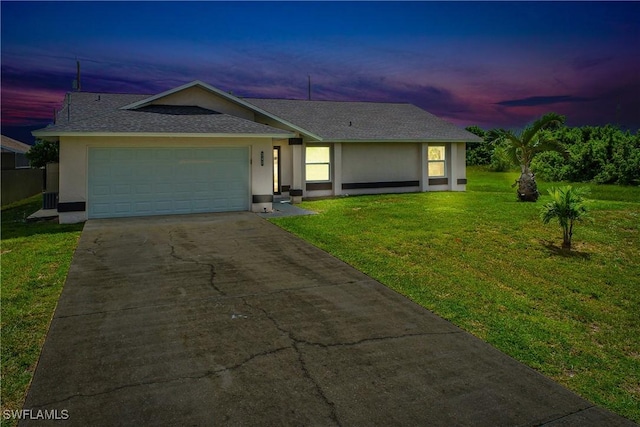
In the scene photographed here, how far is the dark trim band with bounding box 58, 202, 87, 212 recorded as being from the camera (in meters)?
14.2

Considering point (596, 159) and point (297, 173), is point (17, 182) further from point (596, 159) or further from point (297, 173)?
point (596, 159)

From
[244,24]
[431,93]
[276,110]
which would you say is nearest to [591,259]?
[276,110]

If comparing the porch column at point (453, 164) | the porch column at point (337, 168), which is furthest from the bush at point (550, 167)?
the porch column at point (337, 168)

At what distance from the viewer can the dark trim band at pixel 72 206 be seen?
1417 centimetres

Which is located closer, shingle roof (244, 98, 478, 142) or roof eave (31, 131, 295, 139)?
roof eave (31, 131, 295, 139)

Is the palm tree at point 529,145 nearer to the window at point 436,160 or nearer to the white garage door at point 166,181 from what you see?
the window at point 436,160

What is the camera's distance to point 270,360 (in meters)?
4.65

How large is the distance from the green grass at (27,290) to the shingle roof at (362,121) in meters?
13.0

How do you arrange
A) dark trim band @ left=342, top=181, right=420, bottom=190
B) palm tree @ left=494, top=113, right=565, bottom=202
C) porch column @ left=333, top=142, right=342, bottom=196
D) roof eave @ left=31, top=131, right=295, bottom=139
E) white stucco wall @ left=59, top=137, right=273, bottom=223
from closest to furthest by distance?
roof eave @ left=31, top=131, right=295, bottom=139 < white stucco wall @ left=59, top=137, right=273, bottom=223 < palm tree @ left=494, top=113, right=565, bottom=202 < porch column @ left=333, top=142, right=342, bottom=196 < dark trim band @ left=342, top=181, right=420, bottom=190

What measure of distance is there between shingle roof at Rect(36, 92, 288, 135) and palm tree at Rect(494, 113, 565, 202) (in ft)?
32.7

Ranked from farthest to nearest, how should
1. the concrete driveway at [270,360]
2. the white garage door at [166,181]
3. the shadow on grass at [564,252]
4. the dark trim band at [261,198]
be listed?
the dark trim band at [261,198], the white garage door at [166,181], the shadow on grass at [564,252], the concrete driveway at [270,360]

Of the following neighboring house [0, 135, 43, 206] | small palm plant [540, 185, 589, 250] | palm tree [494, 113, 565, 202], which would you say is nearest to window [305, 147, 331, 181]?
palm tree [494, 113, 565, 202]

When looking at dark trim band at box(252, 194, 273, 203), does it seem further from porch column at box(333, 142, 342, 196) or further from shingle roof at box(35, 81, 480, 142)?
porch column at box(333, 142, 342, 196)

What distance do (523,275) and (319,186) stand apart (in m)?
14.3
